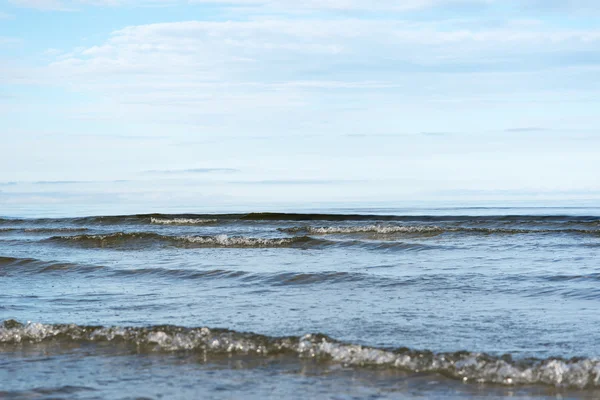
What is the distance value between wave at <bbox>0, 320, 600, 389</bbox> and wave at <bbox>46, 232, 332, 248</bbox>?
12657 mm

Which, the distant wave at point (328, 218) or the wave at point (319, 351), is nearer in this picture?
→ the wave at point (319, 351)

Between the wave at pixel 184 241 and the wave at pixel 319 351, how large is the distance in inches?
498

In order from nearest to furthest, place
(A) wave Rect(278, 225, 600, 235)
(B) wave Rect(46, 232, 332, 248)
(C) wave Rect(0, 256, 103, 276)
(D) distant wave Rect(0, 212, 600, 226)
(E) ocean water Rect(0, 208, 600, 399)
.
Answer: (E) ocean water Rect(0, 208, 600, 399) → (C) wave Rect(0, 256, 103, 276) → (B) wave Rect(46, 232, 332, 248) → (A) wave Rect(278, 225, 600, 235) → (D) distant wave Rect(0, 212, 600, 226)

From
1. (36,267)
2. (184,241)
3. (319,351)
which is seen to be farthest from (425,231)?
(319,351)

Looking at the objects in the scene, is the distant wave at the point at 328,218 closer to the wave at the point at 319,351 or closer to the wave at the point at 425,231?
the wave at the point at 425,231

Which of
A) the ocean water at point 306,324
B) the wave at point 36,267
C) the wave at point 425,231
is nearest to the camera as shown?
the ocean water at point 306,324

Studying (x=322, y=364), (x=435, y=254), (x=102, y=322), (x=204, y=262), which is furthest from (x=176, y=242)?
(x=322, y=364)

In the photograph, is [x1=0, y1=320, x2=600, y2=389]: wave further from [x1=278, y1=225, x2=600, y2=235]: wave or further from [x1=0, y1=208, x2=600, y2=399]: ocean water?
[x1=278, y1=225, x2=600, y2=235]: wave

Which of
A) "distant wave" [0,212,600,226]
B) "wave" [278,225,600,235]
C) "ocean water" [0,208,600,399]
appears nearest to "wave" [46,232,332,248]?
"ocean water" [0,208,600,399]

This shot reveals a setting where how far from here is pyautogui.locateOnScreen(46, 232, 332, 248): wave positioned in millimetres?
21562

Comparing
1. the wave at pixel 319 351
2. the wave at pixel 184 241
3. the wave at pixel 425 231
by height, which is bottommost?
the wave at pixel 319 351

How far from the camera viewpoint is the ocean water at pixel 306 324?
6.43 meters

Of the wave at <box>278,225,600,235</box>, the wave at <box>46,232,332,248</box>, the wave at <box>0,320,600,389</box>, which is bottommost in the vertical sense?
the wave at <box>0,320,600,389</box>

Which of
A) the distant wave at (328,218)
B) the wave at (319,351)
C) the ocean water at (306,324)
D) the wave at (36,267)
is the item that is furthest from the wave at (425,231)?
the wave at (319,351)
